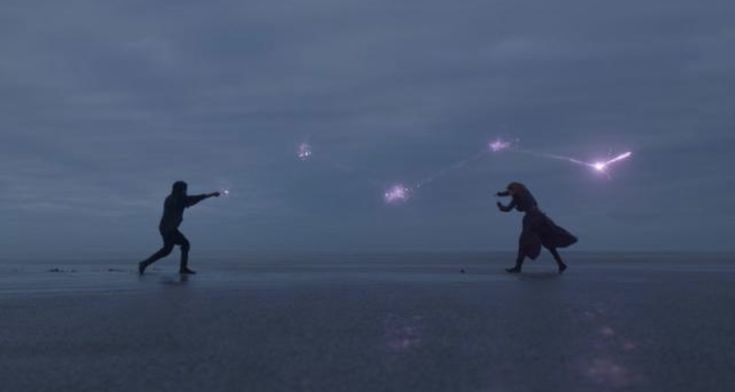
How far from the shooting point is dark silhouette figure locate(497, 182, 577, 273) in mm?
17938

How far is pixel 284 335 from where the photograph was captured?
7.00m

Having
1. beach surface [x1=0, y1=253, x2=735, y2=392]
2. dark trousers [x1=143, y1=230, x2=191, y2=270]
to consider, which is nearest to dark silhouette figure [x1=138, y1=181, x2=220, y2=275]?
dark trousers [x1=143, y1=230, x2=191, y2=270]

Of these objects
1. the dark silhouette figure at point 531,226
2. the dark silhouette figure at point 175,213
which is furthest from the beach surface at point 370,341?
the dark silhouette figure at point 531,226

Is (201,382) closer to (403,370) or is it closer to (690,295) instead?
(403,370)

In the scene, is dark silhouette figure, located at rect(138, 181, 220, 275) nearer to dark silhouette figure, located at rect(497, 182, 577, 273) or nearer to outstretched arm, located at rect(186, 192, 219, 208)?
outstretched arm, located at rect(186, 192, 219, 208)

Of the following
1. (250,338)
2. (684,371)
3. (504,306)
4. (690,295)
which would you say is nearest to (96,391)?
(250,338)

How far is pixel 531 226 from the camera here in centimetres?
1795

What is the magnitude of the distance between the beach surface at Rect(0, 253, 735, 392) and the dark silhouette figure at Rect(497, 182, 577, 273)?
20.5 feet

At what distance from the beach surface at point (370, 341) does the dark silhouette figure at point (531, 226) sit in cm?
624

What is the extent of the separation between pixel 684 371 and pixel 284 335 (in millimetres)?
3318

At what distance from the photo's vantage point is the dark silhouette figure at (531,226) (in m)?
17.9

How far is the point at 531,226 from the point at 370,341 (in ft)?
39.1

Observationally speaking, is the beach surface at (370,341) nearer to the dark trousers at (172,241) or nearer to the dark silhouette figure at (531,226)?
the dark trousers at (172,241)

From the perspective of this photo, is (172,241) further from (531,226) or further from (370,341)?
(370,341)
